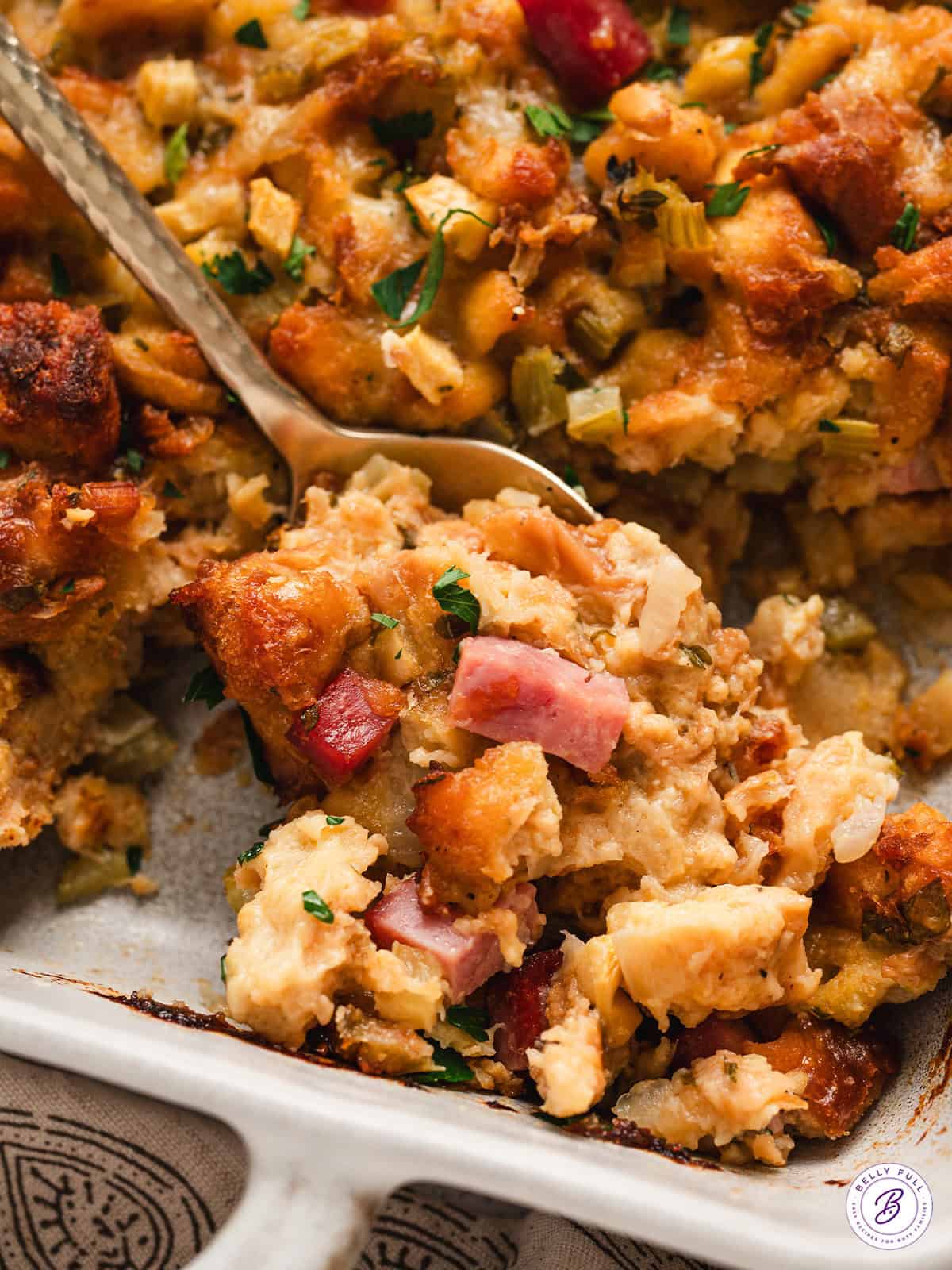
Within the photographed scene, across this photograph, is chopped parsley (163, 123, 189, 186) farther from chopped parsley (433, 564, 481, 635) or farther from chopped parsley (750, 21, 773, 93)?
chopped parsley (750, 21, 773, 93)

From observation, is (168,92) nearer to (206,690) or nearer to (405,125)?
(405,125)

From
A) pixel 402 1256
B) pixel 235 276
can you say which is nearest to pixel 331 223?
pixel 235 276

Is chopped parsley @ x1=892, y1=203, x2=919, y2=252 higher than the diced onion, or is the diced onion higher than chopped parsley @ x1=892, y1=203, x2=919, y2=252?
chopped parsley @ x1=892, y1=203, x2=919, y2=252

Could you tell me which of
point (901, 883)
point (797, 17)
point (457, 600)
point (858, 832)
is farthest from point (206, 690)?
point (797, 17)

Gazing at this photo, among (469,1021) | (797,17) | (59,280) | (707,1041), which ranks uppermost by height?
(59,280)

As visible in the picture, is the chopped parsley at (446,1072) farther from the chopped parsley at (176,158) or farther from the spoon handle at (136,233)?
the chopped parsley at (176,158)

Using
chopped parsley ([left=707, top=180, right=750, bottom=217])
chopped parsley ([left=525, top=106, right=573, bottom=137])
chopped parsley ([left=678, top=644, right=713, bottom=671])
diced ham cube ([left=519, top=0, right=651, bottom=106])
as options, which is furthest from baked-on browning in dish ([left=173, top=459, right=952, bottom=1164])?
diced ham cube ([left=519, top=0, right=651, bottom=106])
